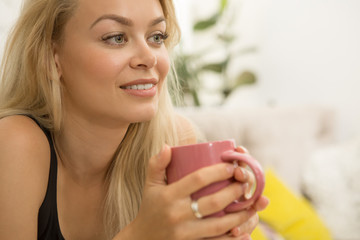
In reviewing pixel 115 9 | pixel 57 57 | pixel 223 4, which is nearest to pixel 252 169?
pixel 115 9

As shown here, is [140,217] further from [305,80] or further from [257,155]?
[305,80]

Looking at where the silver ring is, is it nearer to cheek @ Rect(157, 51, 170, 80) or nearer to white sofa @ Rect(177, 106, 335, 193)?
cheek @ Rect(157, 51, 170, 80)

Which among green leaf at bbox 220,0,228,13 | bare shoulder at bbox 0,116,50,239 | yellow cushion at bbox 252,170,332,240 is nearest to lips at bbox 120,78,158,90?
bare shoulder at bbox 0,116,50,239

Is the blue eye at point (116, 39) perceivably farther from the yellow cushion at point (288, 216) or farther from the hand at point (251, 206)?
the yellow cushion at point (288, 216)

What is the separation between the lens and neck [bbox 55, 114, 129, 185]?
3.49 ft

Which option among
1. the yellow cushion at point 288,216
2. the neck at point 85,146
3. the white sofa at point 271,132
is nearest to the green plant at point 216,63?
the white sofa at point 271,132

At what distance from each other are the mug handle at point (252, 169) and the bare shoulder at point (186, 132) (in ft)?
2.01

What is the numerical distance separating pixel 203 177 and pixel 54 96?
1.74ft

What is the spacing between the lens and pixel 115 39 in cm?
94

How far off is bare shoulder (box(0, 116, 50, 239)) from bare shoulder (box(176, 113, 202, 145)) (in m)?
0.47

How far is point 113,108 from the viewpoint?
0.94 meters

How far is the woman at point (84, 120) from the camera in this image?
33.8 inches

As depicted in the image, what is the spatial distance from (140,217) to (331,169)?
1.63m

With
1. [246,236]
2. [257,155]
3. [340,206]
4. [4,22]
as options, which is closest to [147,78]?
[246,236]
